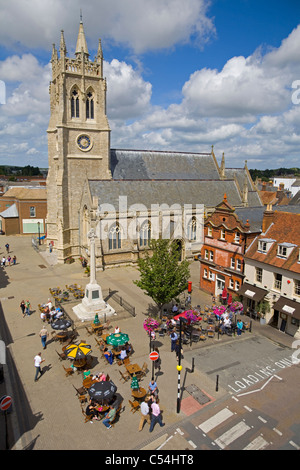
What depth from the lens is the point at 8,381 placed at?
17.5 m

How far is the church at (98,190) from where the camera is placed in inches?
1534

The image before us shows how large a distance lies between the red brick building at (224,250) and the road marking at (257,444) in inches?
590

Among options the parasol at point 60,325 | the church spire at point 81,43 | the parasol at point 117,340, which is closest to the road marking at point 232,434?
the parasol at point 117,340

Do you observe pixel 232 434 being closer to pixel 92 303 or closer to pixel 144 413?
pixel 144 413

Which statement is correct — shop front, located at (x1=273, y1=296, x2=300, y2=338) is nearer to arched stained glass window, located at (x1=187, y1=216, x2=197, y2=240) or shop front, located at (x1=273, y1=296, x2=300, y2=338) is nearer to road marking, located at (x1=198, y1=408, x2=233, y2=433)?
road marking, located at (x1=198, y1=408, x2=233, y2=433)

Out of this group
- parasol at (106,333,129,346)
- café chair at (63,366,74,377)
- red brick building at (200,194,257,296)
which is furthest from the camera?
red brick building at (200,194,257,296)

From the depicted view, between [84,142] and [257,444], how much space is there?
3851 cm

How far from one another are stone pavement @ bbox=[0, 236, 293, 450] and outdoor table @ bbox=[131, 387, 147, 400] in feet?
2.48

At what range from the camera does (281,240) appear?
2502 cm

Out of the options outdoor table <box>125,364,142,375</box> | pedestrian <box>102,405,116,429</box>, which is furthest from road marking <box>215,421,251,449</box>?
outdoor table <box>125,364,142,375</box>

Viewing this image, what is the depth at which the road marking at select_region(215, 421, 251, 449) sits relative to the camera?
42.9 feet

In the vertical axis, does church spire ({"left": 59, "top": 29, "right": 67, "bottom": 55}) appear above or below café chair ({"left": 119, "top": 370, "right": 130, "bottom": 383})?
above
